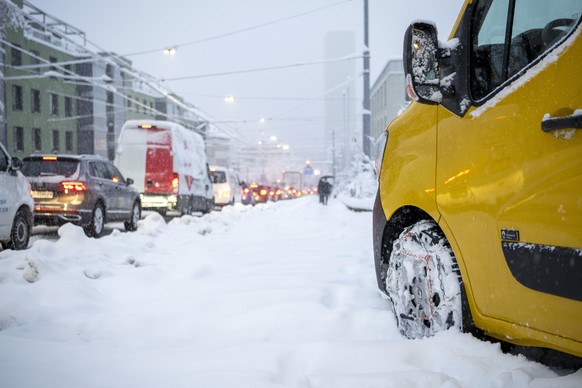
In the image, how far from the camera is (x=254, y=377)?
2.43 metres

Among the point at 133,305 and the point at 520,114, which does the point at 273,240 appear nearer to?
the point at 133,305

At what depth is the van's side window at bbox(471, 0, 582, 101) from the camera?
210cm

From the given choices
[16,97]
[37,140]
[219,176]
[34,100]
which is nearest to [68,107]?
[34,100]

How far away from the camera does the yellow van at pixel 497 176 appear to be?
188cm

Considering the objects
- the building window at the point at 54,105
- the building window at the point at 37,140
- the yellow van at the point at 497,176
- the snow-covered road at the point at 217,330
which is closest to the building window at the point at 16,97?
the building window at the point at 37,140

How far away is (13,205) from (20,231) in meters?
0.64

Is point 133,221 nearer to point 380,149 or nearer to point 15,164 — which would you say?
point 15,164

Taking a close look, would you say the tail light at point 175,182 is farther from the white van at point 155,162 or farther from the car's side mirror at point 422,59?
the car's side mirror at point 422,59

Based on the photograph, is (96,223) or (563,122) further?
(96,223)

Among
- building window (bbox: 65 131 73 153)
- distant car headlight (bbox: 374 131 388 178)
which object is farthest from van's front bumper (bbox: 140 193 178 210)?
building window (bbox: 65 131 73 153)

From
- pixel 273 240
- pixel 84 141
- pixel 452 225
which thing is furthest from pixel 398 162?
pixel 84 141

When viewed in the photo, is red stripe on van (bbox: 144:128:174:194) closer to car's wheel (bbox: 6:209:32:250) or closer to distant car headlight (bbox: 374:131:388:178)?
car's wheel (bbox: 6:209:32:250)

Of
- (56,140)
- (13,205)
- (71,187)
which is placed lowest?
(13,205)

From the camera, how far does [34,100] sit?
40219 mm
